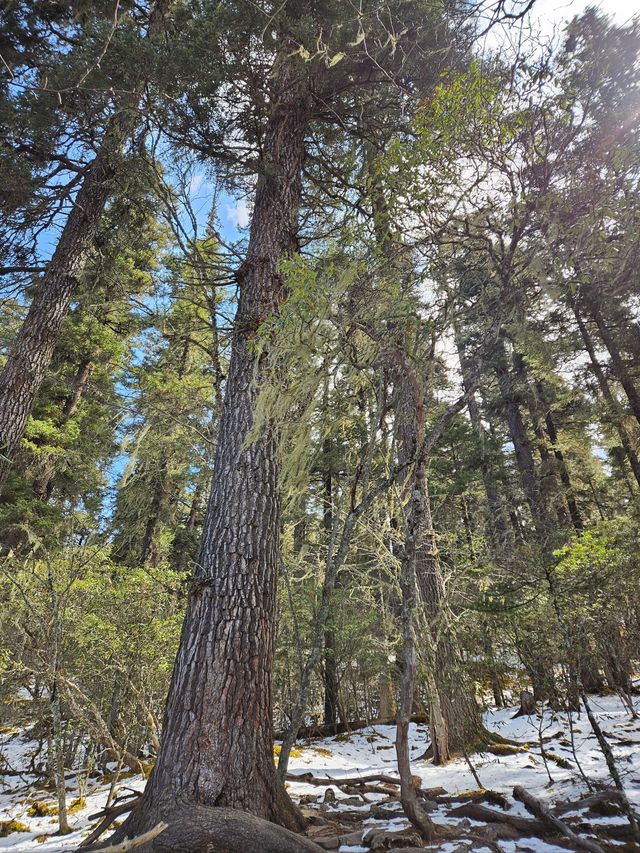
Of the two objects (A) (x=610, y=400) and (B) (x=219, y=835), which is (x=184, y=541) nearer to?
(A) (x=610, y=400)

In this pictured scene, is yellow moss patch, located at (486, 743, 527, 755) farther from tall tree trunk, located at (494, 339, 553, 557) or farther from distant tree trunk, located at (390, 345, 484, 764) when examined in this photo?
tall tree trunk, located at (494, 339, 553, 557)

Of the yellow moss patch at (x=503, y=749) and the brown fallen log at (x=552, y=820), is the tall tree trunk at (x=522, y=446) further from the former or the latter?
the brown fallen log at (x=552, y=820)

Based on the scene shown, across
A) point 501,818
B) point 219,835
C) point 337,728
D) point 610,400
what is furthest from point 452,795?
point 610,400

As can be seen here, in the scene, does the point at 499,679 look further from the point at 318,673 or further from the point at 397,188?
the point at 318,673

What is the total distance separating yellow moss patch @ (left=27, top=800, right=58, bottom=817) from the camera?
4.26 meters

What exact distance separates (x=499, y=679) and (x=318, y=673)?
5.52 m

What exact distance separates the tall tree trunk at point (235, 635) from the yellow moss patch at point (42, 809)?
2924 millimetres

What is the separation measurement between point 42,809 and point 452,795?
13.3ft

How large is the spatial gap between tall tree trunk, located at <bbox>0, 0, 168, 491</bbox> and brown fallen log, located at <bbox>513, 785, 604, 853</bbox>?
17.9ft

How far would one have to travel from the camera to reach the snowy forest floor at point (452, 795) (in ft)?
8.32

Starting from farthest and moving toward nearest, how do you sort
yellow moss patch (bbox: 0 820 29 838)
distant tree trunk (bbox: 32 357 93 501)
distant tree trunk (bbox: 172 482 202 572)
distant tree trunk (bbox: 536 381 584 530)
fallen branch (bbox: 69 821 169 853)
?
1. distant tree trunk (bbox: 172 482 202 572)
2. distant tree trunk (bbox: 536 381 584 530)
3. distant tree trunk (bbox: 32 357 93 501)
4. yellow moss patch (bbox: 0 820 29 838)
5. fallen branch (bbox: 69 821 169 853)

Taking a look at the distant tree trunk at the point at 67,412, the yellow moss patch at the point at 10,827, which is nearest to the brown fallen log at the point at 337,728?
the yellow moss patch at the point at 10,827

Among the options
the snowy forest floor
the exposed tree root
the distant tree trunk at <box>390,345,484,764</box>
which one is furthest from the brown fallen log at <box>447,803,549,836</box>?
the exposed tree root

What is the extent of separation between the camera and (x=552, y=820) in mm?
2580
